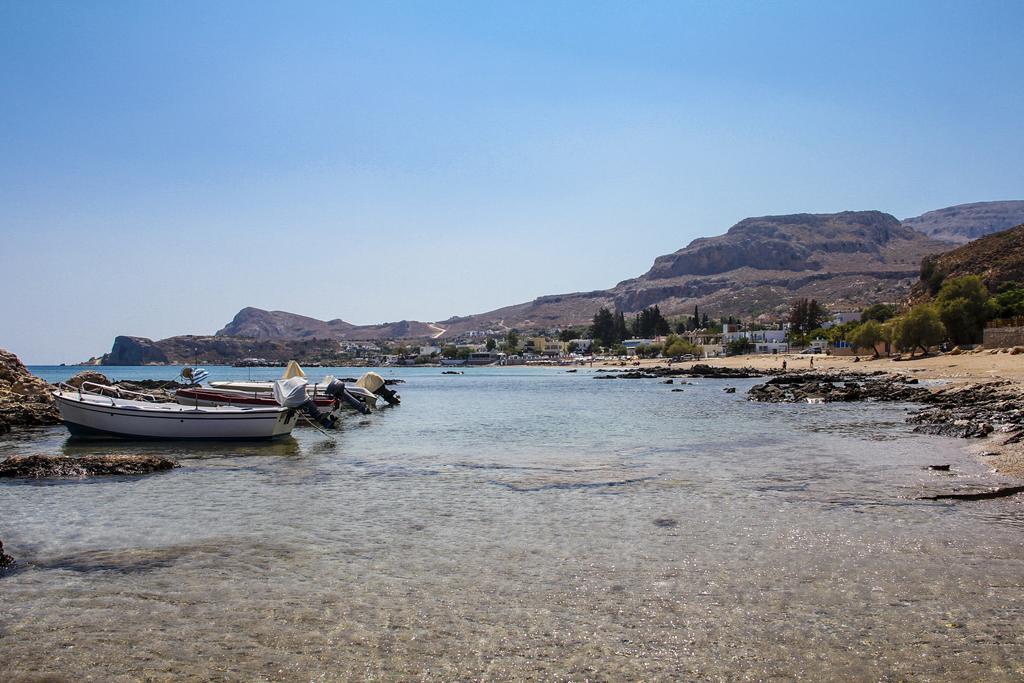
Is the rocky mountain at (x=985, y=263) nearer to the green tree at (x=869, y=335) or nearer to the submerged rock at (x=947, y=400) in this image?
the green tree at (x=869, y=335)

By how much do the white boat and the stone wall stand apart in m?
64.4

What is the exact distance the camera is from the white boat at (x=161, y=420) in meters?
27.2

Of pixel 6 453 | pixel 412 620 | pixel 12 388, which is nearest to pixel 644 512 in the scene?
pixel 412 620

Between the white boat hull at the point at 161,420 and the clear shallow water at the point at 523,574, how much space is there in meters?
7.59

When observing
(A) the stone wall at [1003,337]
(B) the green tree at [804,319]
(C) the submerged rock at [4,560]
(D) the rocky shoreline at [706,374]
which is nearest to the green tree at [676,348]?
(B) the green tree at [804,319]

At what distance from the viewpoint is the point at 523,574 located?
998cm

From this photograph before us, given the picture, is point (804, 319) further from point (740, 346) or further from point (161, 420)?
point (161, 420)

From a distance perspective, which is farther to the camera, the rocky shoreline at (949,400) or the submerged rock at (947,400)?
the submerged rock at (947,400)

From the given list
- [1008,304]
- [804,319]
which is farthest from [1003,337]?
[804,319]

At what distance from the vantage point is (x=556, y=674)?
670 centimetres

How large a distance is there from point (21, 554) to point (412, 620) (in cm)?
698

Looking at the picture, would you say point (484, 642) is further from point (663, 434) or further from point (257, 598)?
point (663, 434)

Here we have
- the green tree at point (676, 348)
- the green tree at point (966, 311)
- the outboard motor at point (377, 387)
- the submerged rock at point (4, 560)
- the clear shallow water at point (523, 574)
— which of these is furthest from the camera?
the green tree at point (676, 348)

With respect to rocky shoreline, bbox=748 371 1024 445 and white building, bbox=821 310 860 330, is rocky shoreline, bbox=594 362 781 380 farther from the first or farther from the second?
white building, bbox=821 310 860 330
